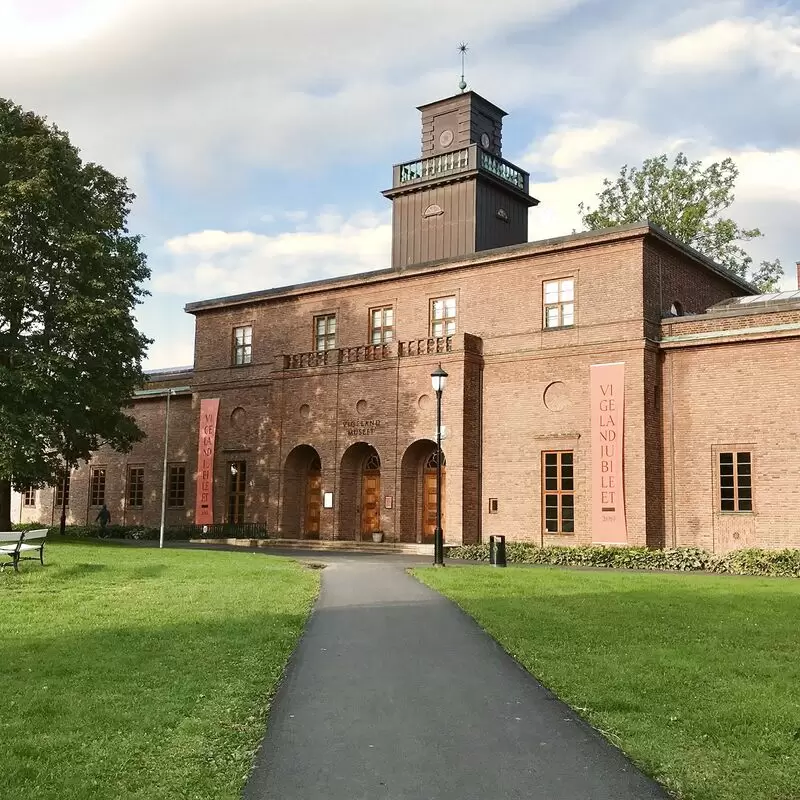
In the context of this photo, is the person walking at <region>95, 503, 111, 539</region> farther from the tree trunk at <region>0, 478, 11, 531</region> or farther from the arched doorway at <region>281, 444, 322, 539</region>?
the arched doorway at <region>281, 444, 322, 539</region>

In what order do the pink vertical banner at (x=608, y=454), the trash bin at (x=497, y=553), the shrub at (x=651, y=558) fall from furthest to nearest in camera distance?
the pink vertical banner at (x=608, y=454) < the trash bin at (x=497, y=553) < the shrub at (x=651, y=558)

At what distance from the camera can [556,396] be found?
92.5 feet

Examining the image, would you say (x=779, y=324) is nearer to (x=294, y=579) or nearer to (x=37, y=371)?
(x=294, y=579)

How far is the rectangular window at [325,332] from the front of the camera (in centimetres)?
3441

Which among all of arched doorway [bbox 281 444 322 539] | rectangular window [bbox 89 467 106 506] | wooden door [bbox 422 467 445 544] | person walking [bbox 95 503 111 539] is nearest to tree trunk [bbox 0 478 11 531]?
person walking [bbox 95 503 111 539]

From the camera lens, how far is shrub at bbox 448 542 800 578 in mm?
22016

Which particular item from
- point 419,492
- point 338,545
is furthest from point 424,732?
point 419,492

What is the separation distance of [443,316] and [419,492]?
6.29m

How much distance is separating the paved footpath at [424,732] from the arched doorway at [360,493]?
70.5 feet

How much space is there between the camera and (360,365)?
3189cm

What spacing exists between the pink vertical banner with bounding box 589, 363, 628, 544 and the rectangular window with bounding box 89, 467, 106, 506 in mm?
25211

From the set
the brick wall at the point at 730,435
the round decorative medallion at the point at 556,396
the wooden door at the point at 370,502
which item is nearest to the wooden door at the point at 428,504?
the wooden door at the point at 370,502

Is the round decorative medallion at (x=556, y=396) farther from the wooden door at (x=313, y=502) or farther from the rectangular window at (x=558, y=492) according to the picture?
the wooden door at (x=313, y=502)

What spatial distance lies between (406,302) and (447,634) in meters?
22.3
